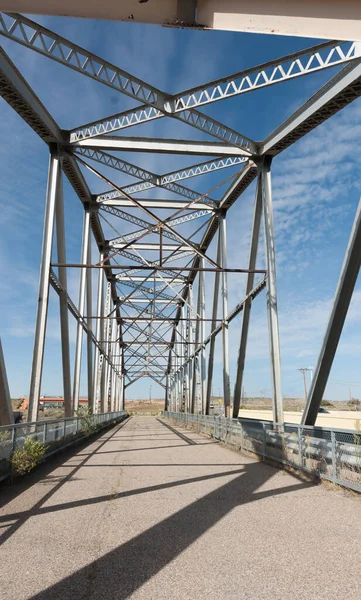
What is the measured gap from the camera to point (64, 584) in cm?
337

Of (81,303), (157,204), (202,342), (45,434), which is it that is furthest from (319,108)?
(202,342)

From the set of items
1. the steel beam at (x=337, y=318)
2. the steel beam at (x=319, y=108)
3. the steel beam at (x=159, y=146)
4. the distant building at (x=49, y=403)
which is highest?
the steel beam at (x=159, y=146)

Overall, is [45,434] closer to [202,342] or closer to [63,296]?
[63,296]

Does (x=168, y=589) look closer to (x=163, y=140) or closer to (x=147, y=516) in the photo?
(x=147, y=516)

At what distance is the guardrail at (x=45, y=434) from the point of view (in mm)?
7551

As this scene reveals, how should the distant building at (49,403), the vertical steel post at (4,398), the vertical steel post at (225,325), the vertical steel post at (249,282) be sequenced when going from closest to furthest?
1. the vertical steel post at (4,398)
2. the vertical steel post at (249,282)
3. the vertical steel post at (225,325)
4. the distant building at (49,403)

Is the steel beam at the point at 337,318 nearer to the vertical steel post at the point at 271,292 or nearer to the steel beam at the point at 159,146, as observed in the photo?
the vertical steel post at the point at 271,292

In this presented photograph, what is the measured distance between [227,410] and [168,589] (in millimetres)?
16413

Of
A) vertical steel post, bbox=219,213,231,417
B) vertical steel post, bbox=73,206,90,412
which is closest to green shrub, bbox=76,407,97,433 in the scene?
vertical steel post, bbox=73,206,90,412

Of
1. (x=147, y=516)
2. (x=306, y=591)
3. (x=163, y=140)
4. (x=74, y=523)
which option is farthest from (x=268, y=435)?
(x=163, y=140)

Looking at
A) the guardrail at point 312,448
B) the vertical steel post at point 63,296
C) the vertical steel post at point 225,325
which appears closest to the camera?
the guardrail at point 312,448

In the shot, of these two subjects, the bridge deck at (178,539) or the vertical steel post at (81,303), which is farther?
the vertical steel post at (81,303)

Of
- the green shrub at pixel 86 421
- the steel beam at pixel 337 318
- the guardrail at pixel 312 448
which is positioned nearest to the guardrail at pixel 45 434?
the green shrub at pixel 86 421

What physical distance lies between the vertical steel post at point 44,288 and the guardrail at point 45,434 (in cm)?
113
